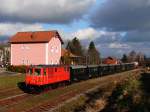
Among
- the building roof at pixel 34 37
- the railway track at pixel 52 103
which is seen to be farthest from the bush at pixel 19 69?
the railway track at pixel 52 103

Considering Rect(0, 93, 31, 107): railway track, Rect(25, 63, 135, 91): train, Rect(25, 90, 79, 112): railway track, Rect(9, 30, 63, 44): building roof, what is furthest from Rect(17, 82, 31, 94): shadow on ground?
Rect(9, 30, 63, 44): building roof

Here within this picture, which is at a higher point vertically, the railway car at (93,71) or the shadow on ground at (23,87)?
the railway car at (93,71)

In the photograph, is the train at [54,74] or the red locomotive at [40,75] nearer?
the red locomotive at [40,75]

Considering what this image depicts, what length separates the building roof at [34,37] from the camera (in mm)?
79000

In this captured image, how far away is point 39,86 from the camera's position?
119ft

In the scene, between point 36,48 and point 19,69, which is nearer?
point 19,69

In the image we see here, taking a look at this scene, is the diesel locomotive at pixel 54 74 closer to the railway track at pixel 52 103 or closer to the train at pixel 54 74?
the train at pixel 54 74

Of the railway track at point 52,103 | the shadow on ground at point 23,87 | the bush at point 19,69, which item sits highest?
the bush at point 19,69

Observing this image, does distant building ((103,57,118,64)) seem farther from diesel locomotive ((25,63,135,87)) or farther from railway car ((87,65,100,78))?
diesel locomotive ((25,63,135,87))

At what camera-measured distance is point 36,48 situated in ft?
260

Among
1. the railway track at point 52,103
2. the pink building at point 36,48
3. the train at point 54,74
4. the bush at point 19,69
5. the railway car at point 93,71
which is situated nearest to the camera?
the railway track at point 52,103

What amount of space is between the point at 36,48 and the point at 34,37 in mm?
3680

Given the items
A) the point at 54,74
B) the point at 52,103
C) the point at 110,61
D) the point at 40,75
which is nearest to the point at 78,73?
the point at 54,74

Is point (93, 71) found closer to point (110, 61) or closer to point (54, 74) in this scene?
point (54, 74)
